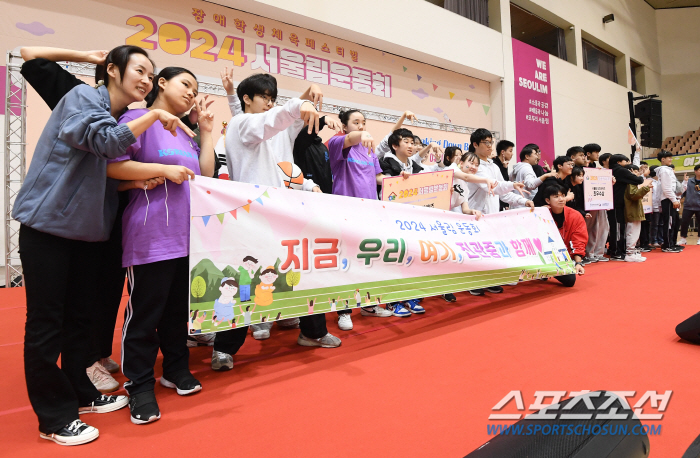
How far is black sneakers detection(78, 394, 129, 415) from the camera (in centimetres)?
139

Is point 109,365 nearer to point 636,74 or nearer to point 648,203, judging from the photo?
point 648,203

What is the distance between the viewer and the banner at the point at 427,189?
2854 millimetres

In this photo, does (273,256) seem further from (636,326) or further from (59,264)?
(636,326)

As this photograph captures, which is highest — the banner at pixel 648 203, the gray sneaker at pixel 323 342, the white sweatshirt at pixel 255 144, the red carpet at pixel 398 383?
the white sweatshirt at pixel 255 144

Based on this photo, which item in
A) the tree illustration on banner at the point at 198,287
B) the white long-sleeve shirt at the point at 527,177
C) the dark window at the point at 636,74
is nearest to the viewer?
the tree illustration on banner at the point at 198,287

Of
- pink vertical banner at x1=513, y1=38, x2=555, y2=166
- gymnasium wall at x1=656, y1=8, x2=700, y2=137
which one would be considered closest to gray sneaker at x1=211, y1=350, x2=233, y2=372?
pink vertical banner at x1=513, y1=38, x2=555, y2=166

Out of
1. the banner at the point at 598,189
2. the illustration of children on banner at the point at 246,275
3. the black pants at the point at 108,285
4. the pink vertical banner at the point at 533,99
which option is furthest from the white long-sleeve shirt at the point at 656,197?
the black pants at the point at 108,285

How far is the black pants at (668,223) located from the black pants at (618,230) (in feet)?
4.69

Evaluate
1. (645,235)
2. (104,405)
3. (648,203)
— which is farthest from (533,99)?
(104,405)

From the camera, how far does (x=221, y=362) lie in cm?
177

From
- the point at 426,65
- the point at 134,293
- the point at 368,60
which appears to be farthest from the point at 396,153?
the point at 426,65

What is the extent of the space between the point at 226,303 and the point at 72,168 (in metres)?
0.71

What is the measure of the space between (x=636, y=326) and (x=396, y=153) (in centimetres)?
197

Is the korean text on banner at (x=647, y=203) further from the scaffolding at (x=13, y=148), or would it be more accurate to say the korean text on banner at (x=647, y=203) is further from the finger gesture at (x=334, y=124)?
the scaffolding at (x=13, y=148)
